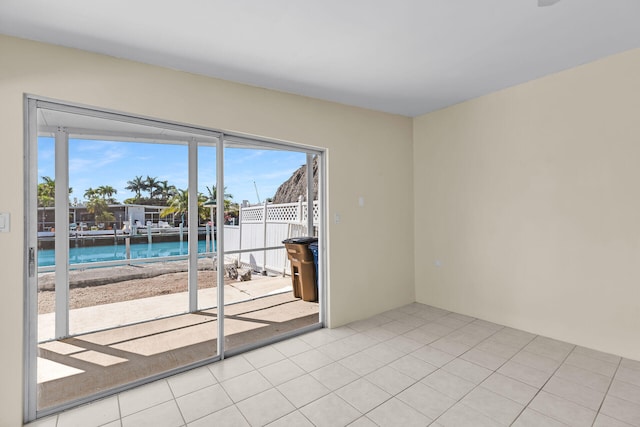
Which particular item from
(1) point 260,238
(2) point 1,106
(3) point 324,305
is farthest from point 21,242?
(1) point 260,238

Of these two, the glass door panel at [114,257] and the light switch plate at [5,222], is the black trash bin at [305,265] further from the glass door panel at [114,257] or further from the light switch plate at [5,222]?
the light switch plate at [5,222]

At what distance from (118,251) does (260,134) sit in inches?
94.0

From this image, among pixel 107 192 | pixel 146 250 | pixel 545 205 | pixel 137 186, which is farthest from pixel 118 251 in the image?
pixel 545 205

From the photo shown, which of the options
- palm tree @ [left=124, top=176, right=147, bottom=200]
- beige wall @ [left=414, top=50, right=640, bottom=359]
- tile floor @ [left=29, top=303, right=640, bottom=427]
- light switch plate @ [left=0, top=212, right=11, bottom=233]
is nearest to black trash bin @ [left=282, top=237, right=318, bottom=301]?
tile floor @ [left=29, top=303, right=640, bottom=427]

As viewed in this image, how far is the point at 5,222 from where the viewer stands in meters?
1.95

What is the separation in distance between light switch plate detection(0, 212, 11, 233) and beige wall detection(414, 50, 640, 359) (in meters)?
4.12

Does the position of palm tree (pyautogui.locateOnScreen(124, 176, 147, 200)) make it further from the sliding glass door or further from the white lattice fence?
the white lattice fence

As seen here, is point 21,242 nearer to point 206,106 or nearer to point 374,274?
point 206,106

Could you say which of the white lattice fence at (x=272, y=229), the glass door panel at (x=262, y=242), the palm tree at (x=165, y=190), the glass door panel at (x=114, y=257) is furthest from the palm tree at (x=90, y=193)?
the white lattice fence at (x=272, y=229)

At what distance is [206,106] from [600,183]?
3.57m

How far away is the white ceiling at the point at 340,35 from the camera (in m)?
1.88

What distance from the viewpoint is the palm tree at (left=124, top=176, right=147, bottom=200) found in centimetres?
387

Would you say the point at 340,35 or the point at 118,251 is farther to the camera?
the point at 118,251

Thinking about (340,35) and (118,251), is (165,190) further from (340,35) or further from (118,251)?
(340,35)
